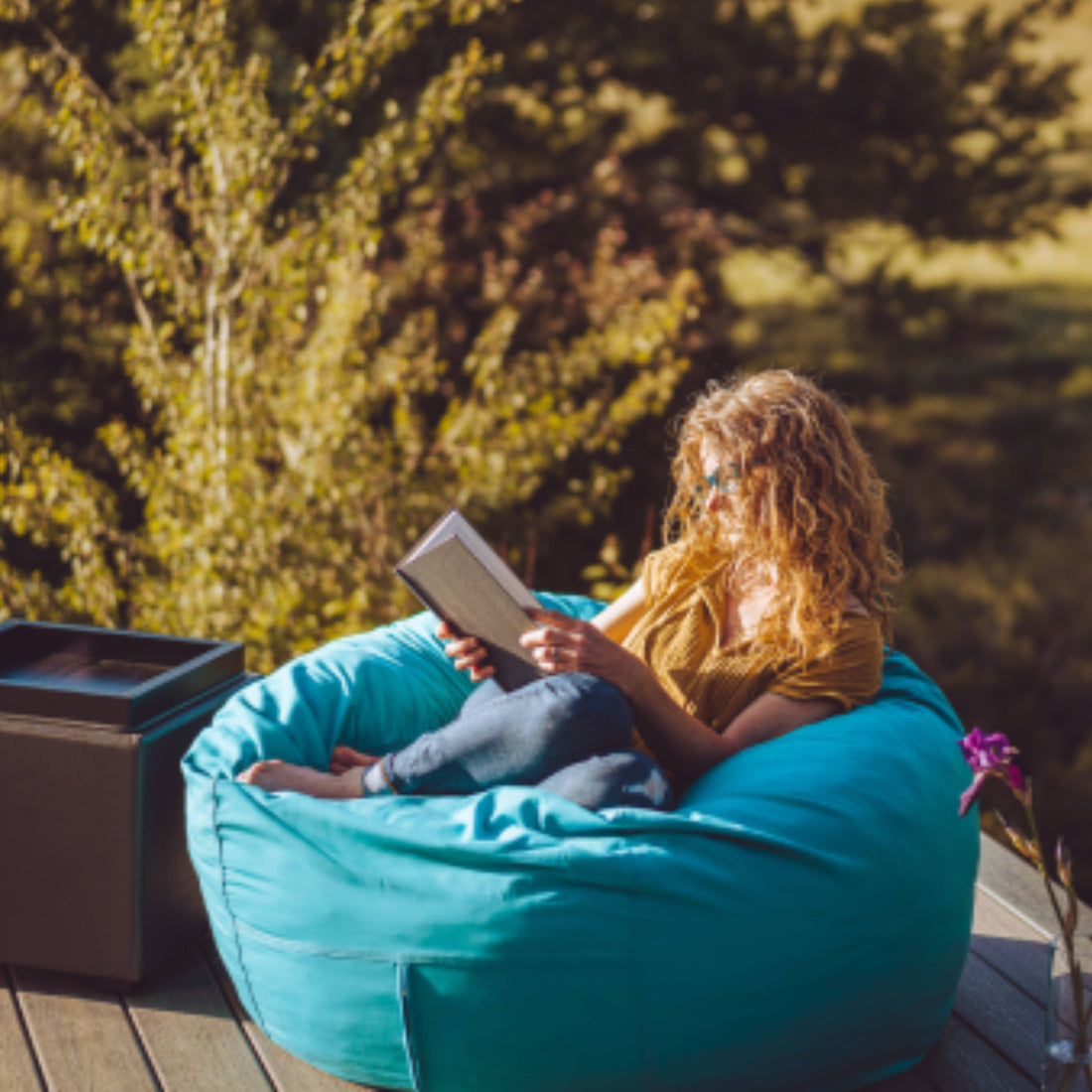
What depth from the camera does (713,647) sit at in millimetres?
2195

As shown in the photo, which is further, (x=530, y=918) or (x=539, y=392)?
(x=539, y=392)

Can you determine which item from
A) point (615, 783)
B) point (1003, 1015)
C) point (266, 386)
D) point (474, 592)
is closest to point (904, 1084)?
point (1003, 1015)

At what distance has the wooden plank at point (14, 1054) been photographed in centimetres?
182

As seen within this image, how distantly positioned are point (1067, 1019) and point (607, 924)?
1.87ft

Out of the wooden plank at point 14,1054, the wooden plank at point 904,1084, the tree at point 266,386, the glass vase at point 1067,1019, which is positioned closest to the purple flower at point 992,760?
the glass vase at point 1067,1019

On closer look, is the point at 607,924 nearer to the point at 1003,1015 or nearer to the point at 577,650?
the point at 577,650

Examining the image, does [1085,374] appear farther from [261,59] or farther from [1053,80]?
[261,59]

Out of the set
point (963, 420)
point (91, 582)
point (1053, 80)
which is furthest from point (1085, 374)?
point (91, 582)

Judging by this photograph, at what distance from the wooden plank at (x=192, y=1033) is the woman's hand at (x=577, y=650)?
762 mm

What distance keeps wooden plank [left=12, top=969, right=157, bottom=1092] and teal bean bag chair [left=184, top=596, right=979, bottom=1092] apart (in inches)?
7.7

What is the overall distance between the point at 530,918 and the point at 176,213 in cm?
344

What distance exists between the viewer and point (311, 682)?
7.34 ft

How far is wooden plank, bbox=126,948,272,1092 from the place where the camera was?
1863 millimetres

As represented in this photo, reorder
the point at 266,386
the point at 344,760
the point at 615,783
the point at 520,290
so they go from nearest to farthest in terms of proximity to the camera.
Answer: the point at 615,783 < the point at 344,760 < the point at 266,386 < the point at 520,290
